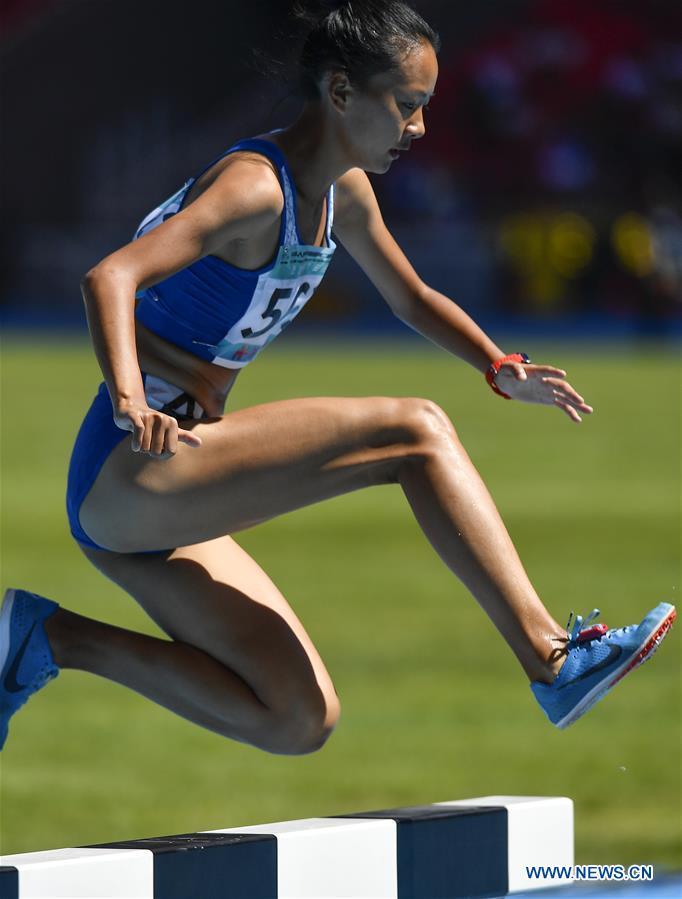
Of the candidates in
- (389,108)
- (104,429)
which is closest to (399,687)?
(104,429)

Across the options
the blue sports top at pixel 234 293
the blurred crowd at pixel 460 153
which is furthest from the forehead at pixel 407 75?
the blurred crowd at pixel 460 153

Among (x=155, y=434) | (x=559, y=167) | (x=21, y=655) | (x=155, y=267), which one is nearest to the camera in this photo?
(x=155, y=434)

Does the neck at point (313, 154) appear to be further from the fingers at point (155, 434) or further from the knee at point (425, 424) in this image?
the fingers at point (155, 434)

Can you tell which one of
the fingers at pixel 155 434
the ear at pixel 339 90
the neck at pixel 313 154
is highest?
the ear at pixel 339 90

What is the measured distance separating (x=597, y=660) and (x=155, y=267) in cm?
122

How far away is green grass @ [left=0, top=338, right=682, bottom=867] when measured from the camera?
612cm

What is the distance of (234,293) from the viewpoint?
3.79 meters

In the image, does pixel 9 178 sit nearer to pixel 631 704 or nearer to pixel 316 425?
pixel 631 704

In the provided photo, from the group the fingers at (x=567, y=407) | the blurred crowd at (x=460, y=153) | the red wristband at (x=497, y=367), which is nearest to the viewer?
the fingers at (x=567, y=407)

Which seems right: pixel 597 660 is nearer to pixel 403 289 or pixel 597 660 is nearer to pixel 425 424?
pixel 425 424

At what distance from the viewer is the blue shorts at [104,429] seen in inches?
152

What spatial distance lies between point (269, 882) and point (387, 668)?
4502mm

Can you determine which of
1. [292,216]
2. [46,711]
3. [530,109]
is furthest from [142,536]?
[530,109]

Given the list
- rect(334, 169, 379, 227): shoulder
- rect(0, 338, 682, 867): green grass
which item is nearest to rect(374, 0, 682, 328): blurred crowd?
rect(0, 338, 682, 867): green grass
